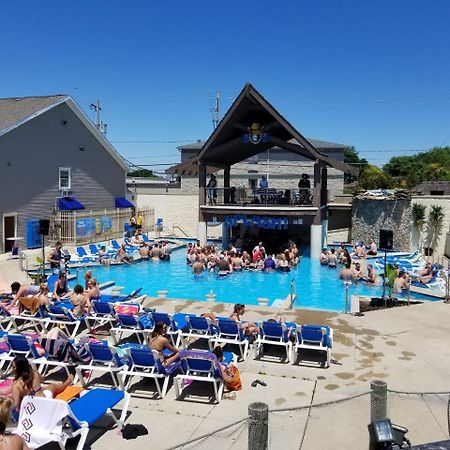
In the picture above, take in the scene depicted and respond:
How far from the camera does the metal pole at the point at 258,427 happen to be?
16.9ft

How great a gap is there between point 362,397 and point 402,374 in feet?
10.2

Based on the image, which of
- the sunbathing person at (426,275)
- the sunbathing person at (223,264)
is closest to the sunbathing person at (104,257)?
the sunbathing person at (223,264)

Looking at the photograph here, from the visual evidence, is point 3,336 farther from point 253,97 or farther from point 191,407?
point 253,97

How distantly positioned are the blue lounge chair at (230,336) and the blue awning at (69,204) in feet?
70.6

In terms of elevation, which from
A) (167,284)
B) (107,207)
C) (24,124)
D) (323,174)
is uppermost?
(24,124)

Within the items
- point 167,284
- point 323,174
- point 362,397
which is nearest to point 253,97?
point 323,174

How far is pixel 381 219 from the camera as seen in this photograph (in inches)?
1179

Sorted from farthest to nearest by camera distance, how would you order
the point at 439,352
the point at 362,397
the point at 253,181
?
1. the point at 253,181
2. the point at 439,352
3. the point at 362,397

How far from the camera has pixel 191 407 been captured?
7613 millimetres

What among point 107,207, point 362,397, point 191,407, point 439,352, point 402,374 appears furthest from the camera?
point 107,207

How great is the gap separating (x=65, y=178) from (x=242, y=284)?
52.1ft

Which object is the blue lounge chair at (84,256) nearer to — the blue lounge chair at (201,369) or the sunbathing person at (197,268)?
the sunbathing person at (197,268)

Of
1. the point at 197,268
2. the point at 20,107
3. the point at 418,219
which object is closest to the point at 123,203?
the point at 20,107

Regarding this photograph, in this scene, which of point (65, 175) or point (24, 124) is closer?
point (24, 124)
